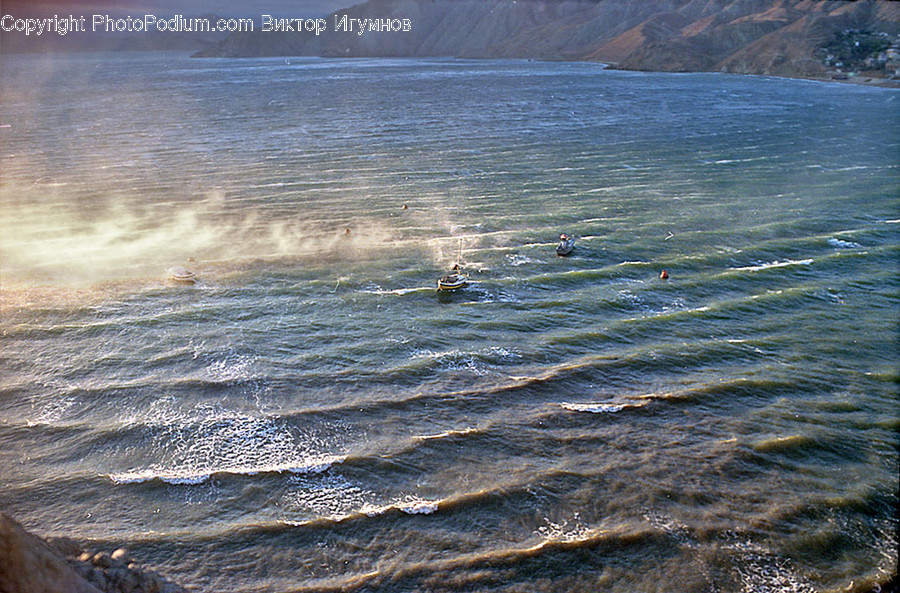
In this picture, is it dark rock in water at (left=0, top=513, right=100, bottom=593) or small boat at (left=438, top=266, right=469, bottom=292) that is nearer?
dark rock in water at (left=0, top=513, right=100, bottom=593)

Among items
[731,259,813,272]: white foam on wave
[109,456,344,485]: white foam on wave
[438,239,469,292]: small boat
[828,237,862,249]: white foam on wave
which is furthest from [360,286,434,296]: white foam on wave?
[828,237,862,249]: white foam on wave

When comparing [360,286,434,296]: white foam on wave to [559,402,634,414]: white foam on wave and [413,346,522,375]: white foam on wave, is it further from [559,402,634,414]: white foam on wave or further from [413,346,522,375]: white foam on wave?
[559,402,634,414]: white foam on wave

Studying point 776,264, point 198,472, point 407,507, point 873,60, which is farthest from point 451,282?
point 873,60

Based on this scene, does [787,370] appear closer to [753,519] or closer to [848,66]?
[753,519]

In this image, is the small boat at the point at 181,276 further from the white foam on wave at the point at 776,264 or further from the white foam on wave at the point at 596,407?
the white foam on wave at the point at 776,264

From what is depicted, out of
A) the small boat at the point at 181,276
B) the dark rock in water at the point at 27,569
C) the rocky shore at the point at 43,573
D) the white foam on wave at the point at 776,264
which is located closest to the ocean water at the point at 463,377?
the white foam on wave at the point at 776,264

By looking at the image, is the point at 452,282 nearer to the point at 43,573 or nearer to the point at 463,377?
the point at 463,377
